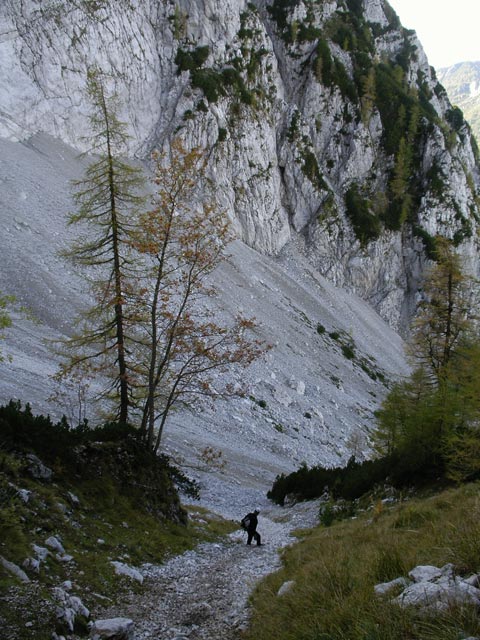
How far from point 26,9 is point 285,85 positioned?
47.7 m

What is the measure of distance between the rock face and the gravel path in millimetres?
41531

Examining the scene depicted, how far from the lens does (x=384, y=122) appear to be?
260ft

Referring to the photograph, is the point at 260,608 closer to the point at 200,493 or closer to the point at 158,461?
the point at 158,461

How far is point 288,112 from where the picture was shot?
71250mm

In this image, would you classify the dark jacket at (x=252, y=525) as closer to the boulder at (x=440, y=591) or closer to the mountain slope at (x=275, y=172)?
the mountain slope at (x=275, y=172)

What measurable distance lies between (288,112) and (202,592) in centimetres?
7728

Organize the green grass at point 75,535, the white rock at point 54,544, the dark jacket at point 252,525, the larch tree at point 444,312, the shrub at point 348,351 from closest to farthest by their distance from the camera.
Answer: the green grass at point 75,535 < the white rock at point 54,544 < the dark jacket at point 252,525 < the larch tree at point 444,312 < the shrub at point 348,351

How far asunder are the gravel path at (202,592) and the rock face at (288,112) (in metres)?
41.5

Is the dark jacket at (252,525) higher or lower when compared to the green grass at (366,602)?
lower

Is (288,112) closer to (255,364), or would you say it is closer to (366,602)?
(255,364)

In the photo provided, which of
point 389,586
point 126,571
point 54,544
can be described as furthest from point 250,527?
point 389,586

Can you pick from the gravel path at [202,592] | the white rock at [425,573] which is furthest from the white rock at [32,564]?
the white rock at [425,573]

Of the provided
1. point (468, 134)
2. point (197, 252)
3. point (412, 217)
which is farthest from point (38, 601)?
point (468, 134)

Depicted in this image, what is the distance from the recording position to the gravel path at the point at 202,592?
4.90m
